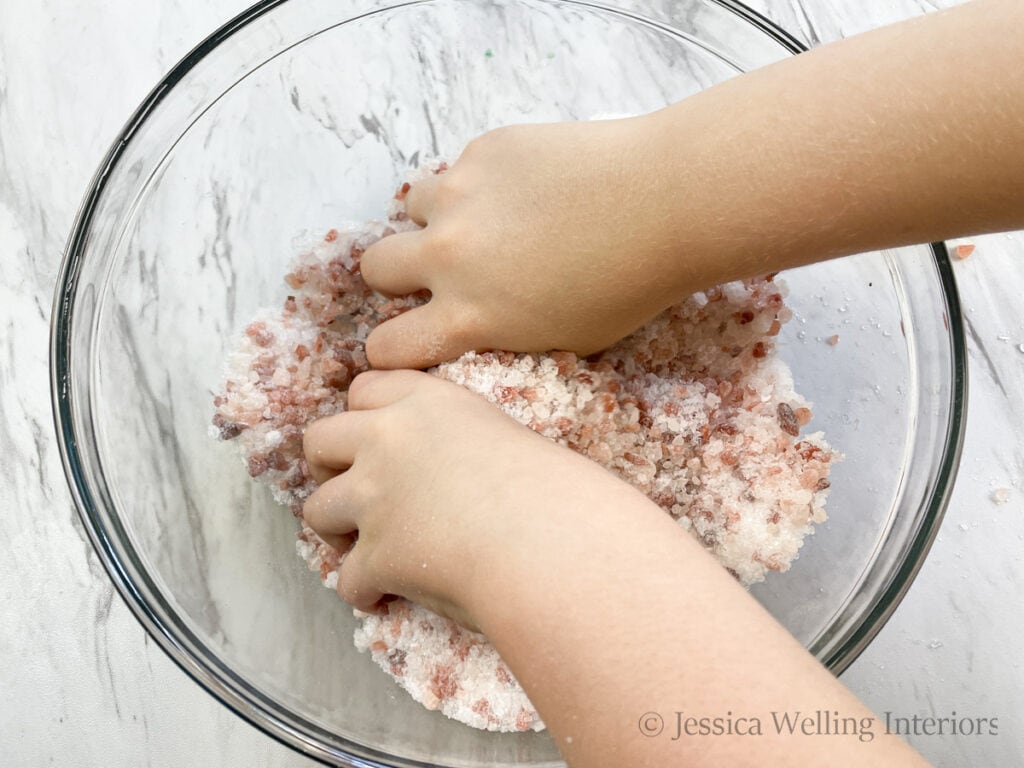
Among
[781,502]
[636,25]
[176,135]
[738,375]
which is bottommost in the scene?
[781,502]

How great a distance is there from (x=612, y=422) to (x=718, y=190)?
191 millimetres

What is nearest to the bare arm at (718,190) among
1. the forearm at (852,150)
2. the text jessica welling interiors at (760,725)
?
the forearm at (852,150)

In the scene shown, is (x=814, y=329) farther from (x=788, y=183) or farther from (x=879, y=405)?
(x=788, y=183)

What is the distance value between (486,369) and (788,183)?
0.25 meters

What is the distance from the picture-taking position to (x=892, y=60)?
46cm

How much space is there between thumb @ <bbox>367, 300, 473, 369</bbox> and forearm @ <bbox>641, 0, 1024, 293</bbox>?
181 millimetres

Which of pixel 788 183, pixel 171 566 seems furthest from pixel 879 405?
pixel 171 566

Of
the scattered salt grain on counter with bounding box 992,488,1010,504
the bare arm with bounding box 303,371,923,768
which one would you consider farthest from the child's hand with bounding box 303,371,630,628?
the scattered salt grain on counter with bounding box 992,488,1010,504

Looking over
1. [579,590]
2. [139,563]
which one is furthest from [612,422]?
[139,563]

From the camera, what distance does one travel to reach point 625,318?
57cm

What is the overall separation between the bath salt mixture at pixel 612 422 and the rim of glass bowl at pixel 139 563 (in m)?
0.08

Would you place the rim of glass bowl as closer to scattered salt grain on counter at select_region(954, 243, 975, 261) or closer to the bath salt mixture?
the bath salt mixture

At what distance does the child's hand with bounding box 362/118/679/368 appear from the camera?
0.54 meters

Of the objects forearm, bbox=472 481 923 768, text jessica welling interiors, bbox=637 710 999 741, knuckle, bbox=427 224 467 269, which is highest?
knuckle, bbox=427 224 467 269
